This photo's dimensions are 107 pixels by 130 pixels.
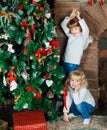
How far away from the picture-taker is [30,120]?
155 inches

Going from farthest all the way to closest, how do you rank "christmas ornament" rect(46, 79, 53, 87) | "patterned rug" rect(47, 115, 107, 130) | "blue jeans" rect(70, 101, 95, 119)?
1. "blue jeans" rect(70, 101, 95, 119)
2. "patterned rug" rect(47, 115, 107, 130)
3. "christmas ornament" rect(46, 79, 53, 87)

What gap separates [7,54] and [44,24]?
1.63 ft

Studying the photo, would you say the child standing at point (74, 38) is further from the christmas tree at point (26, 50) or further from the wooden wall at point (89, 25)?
the christmas tree at point (26, 50)

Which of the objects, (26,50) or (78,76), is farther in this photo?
(78,76)

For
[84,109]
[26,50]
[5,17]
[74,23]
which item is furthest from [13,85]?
[74,23]

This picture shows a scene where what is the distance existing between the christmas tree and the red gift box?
0.08m

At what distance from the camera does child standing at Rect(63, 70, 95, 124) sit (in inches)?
170

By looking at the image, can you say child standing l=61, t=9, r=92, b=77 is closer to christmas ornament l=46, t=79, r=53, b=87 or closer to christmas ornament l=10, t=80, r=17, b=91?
christmas ornament l=46, t=79, r=53, b=87

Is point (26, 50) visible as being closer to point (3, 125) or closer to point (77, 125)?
point (3, 125)

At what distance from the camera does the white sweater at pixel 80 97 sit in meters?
4.34

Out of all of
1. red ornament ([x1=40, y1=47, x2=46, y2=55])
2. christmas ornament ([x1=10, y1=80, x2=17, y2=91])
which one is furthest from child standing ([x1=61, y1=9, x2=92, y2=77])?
christmas ornament ([x1=10, y1=80, x2=17, y2=91])

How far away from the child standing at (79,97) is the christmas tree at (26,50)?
0.23 meters

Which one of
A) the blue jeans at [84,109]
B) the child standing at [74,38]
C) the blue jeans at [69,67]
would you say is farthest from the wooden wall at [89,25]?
the blue jeans at [84,109]

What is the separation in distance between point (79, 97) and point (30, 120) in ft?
2.21
